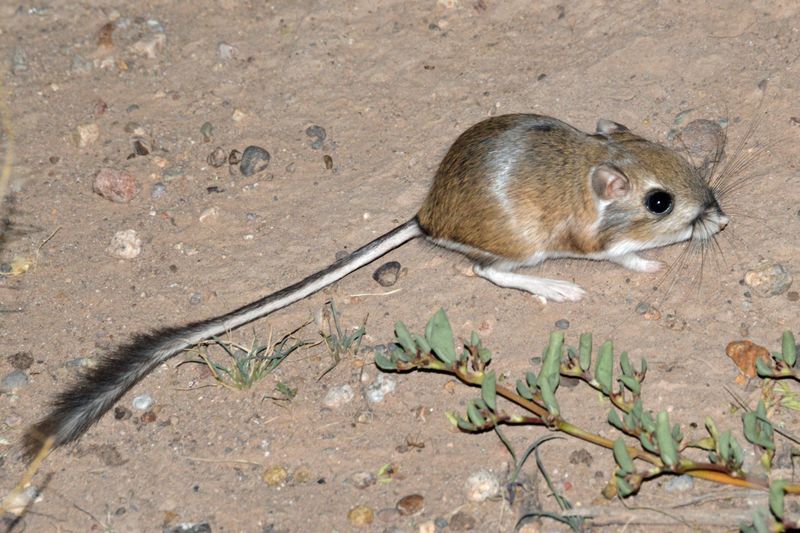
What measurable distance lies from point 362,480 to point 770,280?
2.03 m

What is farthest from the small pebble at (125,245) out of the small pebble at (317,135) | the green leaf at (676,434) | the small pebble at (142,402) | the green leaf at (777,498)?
the green leaf at (777,498)

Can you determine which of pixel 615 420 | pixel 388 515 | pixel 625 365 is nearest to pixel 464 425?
pixel 388 515

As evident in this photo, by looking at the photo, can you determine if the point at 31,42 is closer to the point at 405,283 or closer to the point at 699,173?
the point at 405,283

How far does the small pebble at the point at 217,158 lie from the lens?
5.26 metres

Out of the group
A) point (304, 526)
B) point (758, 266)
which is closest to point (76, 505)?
point (304, 526)

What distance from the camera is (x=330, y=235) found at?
4.85 m

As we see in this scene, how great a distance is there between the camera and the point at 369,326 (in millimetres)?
4426

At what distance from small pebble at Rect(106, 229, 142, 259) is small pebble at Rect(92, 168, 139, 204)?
0.31 metres

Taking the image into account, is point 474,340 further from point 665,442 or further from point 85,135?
point 85,135

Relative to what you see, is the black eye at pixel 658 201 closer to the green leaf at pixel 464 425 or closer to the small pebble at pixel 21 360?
the green leaf at pixel 464 425

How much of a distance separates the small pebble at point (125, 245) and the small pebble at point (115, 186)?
12.2 inches

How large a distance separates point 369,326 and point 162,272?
3.91ft

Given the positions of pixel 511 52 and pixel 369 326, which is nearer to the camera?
pixel 369 326

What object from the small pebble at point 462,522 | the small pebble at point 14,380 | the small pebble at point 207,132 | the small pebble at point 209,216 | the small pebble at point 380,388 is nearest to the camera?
the small pebble at point 462,522
